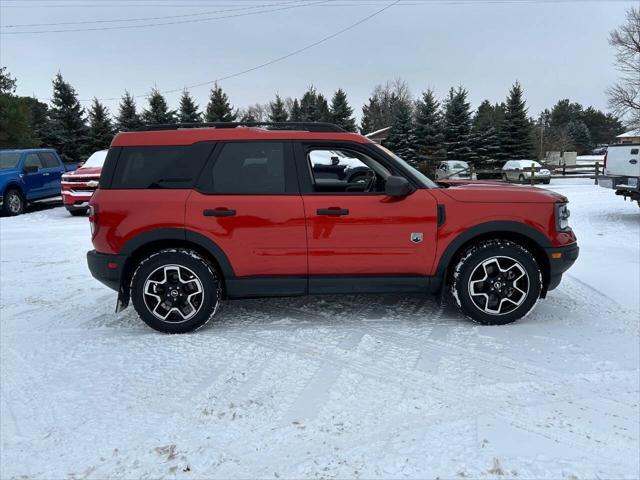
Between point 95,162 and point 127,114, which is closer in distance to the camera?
point 95,162

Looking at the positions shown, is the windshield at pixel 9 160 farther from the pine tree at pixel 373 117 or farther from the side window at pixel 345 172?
the pine tree at pixel 373 117

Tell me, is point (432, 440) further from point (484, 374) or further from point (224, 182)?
point (224, 182)

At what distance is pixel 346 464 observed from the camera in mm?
2365

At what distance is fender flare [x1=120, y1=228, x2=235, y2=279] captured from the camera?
13.1ft

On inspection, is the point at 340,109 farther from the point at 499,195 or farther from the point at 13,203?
the point at 499,195

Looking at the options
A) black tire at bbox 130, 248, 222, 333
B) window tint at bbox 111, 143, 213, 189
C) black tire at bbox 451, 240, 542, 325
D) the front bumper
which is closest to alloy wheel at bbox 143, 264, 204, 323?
black tire at bbox 130, 248, 222, 333

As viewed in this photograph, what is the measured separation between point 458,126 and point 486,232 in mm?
33426

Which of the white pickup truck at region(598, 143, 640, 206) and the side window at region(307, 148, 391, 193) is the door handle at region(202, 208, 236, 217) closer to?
the side window at region(307, 148, 391, 193)

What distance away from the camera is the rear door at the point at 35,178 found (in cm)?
1311

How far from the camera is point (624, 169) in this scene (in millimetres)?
10172

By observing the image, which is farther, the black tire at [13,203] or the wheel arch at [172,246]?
the black tire at [13,203]

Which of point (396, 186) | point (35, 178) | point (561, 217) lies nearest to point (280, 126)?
point (396, 186)

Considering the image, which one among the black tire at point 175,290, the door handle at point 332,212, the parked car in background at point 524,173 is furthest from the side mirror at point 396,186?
the parked car in background at point 524,173

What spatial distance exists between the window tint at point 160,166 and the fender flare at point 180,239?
41 centimetres
